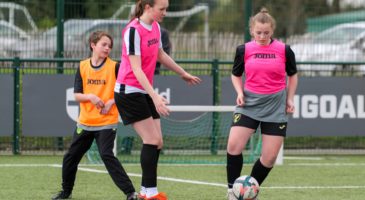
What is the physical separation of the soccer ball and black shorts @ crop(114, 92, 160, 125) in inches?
38.3

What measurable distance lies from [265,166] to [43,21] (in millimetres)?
6845

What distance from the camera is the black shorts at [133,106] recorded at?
777 centimetres

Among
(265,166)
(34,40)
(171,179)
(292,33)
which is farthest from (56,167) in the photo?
(292,33)

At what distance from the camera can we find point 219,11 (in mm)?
14875

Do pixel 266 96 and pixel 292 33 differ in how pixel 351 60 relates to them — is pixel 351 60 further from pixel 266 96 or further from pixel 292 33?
pixel 266 96

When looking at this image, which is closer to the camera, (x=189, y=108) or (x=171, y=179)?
(x=171, y=179)

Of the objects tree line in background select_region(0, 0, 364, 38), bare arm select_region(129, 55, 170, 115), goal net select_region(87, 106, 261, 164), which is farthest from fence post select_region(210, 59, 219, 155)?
bare arm select_region(129, 55, 170, 115)

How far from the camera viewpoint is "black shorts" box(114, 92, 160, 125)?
7766 millimetres

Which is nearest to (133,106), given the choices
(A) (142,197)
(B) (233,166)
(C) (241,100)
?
(A) (142,197)

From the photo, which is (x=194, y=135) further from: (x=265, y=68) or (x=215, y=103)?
(x=265, y=68)

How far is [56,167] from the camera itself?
11641 mm

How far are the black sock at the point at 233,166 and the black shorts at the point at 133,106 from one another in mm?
891

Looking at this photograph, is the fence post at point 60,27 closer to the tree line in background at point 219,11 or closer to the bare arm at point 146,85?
the tree line in background at point 219,11

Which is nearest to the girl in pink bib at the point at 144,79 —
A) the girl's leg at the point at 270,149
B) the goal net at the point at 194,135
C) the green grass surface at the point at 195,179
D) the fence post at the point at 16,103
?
the girl's leg at the point at 270,149
